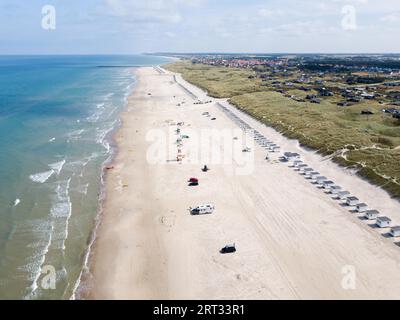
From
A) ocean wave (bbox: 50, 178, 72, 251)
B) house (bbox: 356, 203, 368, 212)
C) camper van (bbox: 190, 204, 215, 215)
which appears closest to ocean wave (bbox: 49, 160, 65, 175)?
ocean wave (bbox: 50, 178, 72, 251)

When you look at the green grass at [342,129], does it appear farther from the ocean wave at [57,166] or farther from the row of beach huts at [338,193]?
the ocean wave at [57,166]

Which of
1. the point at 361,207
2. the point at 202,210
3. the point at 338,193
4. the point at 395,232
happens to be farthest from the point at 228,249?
the point at 338,193

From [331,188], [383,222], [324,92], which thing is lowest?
[383,222]

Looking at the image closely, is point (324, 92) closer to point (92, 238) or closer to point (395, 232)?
point (395, 232)
